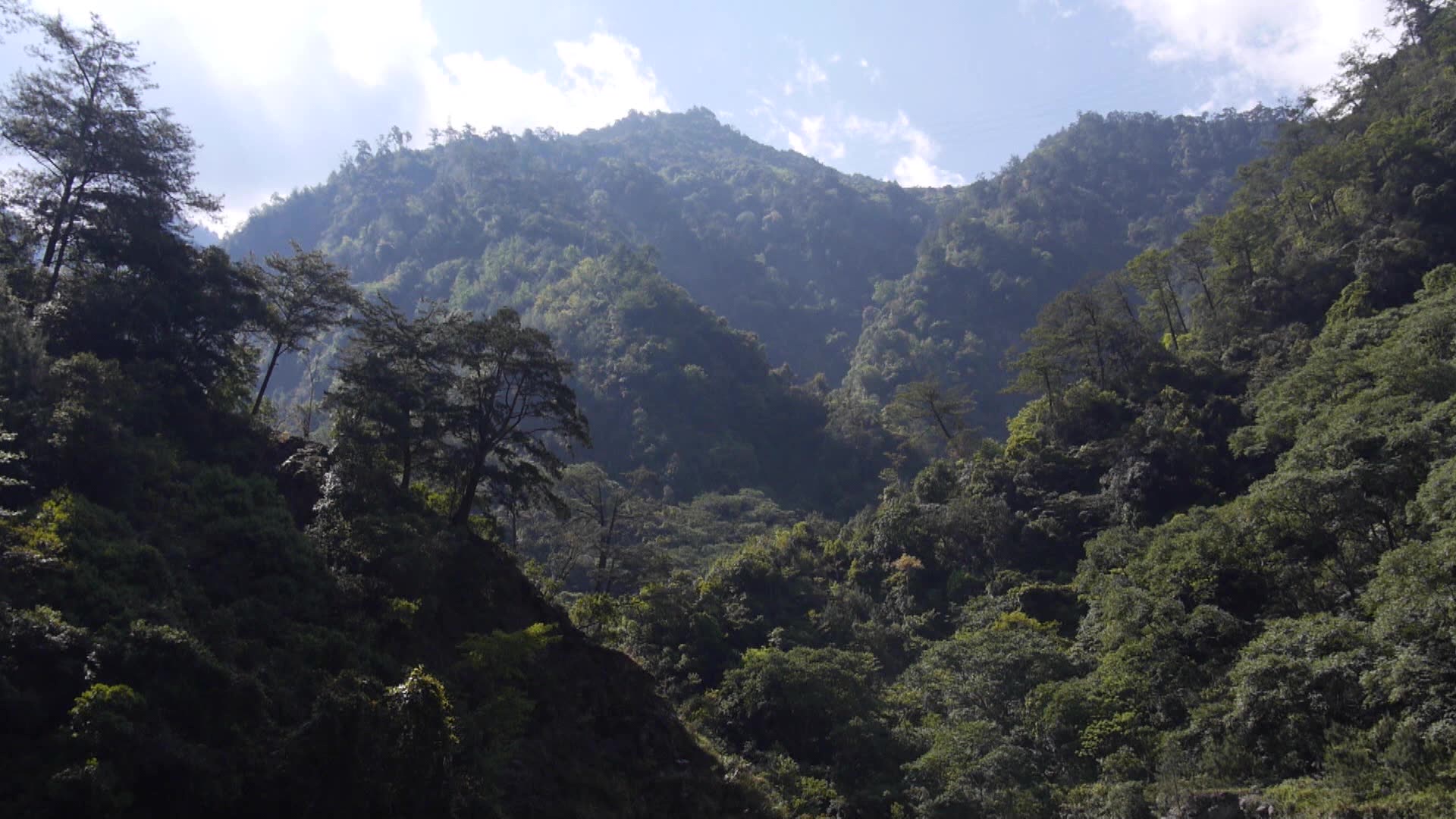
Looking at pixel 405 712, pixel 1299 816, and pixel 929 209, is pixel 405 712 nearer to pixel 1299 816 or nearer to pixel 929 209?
pixel 1299 816

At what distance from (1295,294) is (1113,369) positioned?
8.62 meters

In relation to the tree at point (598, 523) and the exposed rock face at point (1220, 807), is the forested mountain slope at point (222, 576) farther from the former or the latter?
the exposed rock face at point (1220, 807)

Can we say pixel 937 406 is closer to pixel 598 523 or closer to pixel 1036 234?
pixel 598 523

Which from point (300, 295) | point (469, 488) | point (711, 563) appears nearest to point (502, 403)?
point (469, 488)

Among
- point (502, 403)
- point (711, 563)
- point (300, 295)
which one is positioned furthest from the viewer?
point (711, 563)

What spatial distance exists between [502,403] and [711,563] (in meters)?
25.6

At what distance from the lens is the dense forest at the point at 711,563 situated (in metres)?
13.8

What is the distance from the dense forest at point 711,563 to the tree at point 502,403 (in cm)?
14

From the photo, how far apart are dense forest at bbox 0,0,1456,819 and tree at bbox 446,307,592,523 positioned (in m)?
0.14

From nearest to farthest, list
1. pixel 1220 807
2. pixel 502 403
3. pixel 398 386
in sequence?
pixel 1220 807 → pixel 398 386 → pixel 502 403

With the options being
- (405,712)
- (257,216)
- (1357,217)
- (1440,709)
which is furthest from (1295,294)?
(257,216)

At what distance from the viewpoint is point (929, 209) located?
156750 millimetres

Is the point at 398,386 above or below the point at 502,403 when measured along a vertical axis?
below

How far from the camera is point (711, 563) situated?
159 ft
